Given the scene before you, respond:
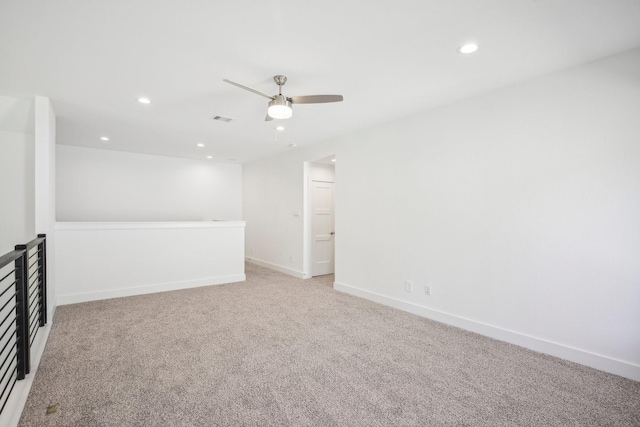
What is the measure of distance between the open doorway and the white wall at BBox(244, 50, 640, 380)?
60.4 inches

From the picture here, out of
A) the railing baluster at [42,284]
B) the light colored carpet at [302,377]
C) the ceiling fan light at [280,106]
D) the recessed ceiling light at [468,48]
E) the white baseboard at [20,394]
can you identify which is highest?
the recessed ceiling light at [468,48]

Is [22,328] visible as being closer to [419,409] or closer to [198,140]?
[419,409]

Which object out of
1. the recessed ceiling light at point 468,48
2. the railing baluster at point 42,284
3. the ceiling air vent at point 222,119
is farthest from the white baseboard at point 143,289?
the recessed ceiling light at point 468,48

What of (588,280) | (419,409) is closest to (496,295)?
(588,280)

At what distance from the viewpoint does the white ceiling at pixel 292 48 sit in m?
1.93

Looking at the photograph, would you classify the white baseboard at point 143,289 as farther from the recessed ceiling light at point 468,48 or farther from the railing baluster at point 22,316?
the recessed ceiling light at point 468,48

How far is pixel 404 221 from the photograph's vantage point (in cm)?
391

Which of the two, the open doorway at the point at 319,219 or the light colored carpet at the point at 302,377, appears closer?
the light colored carpet at the point at 302,377

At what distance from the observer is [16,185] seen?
3.77 metres

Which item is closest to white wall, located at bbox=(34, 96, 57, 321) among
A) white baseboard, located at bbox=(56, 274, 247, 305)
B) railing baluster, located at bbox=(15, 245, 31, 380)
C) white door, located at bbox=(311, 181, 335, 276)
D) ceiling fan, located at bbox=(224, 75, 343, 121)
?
white baseboard, located at bbox=(56, 274, 247, 305)

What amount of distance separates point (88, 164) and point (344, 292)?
550 cm

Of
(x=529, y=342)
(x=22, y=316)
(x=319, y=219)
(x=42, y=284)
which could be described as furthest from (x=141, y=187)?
(x=529, y=342)

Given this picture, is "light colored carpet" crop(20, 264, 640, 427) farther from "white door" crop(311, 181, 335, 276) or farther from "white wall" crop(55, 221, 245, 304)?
"white door" crop(311, 181, 335, 276)

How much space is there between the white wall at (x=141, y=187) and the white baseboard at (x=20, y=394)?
12.9 ft
